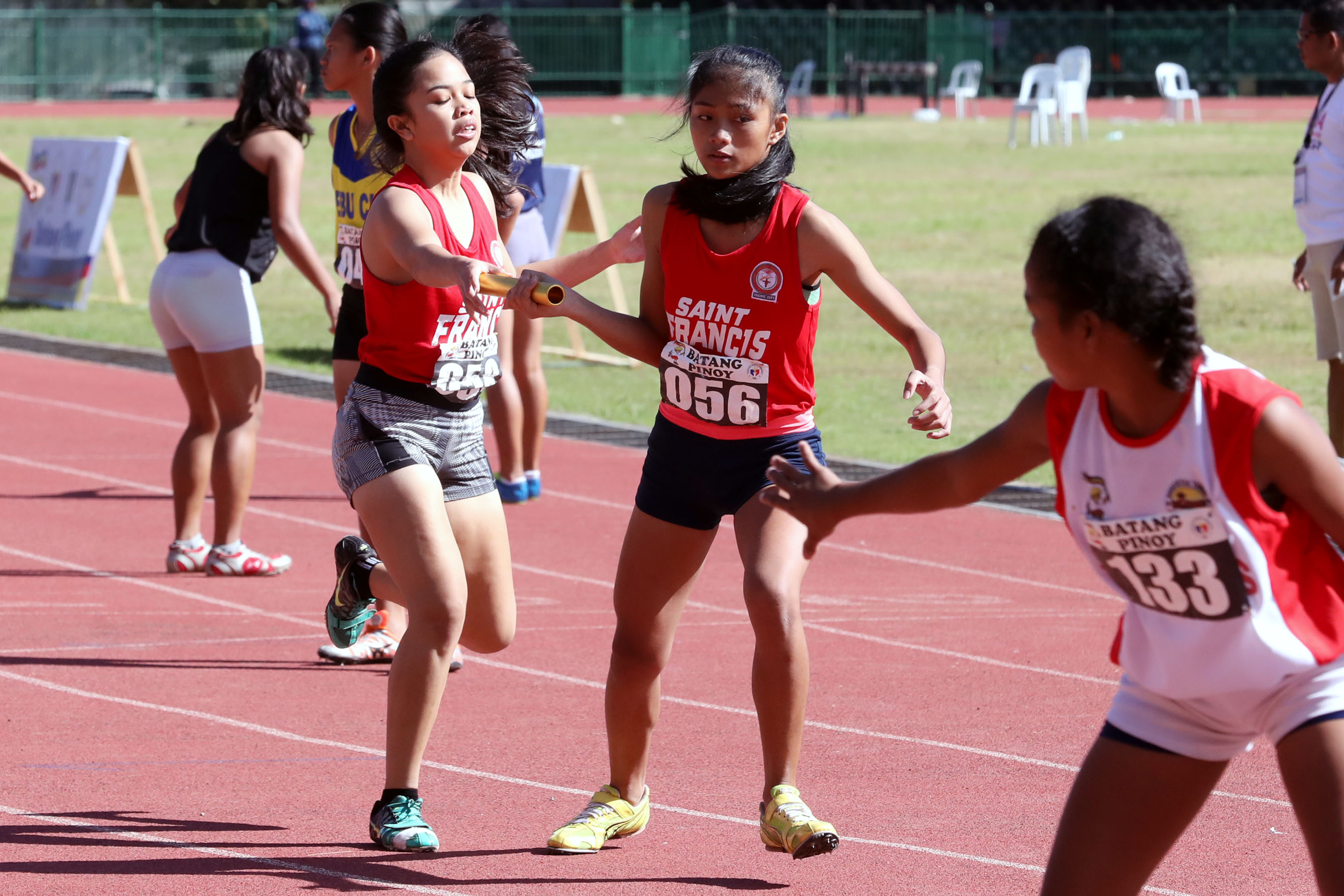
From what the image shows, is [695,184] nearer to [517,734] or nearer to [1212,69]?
[517,734]

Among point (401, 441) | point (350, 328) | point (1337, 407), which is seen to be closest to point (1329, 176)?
point (1337, 407)

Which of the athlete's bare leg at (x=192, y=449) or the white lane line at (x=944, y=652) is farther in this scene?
the athlete's bare leg at (x=192, y=449)

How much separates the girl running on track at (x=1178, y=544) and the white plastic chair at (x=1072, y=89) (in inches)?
1239

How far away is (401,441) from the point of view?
4621 millimetres

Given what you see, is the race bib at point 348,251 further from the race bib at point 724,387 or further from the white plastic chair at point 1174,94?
the white plastic chair at point 1174,94

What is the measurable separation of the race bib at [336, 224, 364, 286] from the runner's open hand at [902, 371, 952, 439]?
11.0ft

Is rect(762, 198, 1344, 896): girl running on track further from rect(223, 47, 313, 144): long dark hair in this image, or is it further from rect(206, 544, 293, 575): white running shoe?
rect(206, 544, 293, 575): white running shoe

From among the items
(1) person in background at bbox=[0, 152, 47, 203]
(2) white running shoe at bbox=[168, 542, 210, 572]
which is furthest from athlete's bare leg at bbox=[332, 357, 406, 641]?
(1) person in background at bbox=[0, 152, 47, 203]

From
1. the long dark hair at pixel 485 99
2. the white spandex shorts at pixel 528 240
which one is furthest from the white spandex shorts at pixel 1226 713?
the white spandex shorts at pixel 528 240

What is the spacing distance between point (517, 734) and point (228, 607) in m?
2.07

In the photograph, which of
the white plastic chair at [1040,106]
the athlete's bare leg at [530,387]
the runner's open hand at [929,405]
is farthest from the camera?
the white plastic chair at [1040,106]

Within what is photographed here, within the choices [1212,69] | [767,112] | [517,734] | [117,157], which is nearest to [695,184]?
[767,112]

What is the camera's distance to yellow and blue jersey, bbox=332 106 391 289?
706 centimetres

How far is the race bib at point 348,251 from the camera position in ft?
23.3
